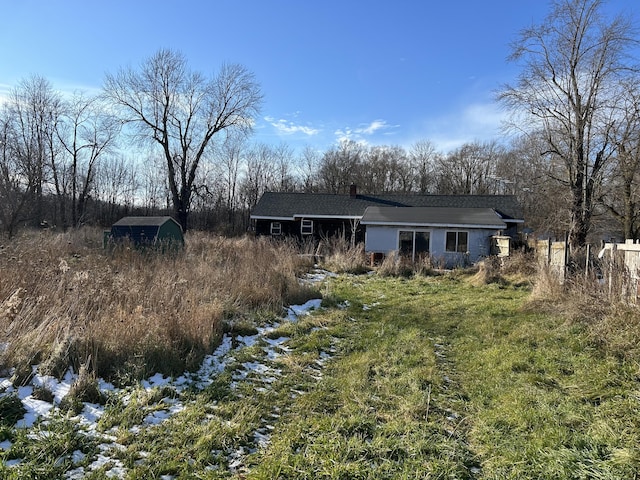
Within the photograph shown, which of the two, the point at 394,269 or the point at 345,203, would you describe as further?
the point at 345,203

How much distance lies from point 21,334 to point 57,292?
1.18 metres

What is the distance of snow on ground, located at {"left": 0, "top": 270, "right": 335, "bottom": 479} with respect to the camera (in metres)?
2.79

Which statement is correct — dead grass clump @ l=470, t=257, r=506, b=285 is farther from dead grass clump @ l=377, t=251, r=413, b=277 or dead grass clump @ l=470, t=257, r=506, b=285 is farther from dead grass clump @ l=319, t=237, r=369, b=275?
dead grass clump @ l=319, t=237, r=369, b=275

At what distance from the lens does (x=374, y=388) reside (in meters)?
4.28

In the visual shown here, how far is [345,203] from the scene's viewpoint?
26.6m

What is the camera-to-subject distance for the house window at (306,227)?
84.3 ft

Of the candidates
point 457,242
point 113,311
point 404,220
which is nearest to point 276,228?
point 404,220

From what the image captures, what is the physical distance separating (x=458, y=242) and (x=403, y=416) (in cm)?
1765

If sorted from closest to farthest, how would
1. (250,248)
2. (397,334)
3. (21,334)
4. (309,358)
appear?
(21,334) → (309,358) → (397,334) → (250,248)

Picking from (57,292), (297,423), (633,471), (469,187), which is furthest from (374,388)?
(469,187)

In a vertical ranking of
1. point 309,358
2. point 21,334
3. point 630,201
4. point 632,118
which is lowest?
point 309,358

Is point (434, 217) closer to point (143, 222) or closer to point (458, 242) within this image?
point (458, 242)

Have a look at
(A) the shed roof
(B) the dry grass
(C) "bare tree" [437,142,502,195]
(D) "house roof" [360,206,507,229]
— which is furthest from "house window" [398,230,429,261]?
(C) "bare tree" [437,142,502,195]

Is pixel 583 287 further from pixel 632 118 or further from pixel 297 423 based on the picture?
pixel 632 118
